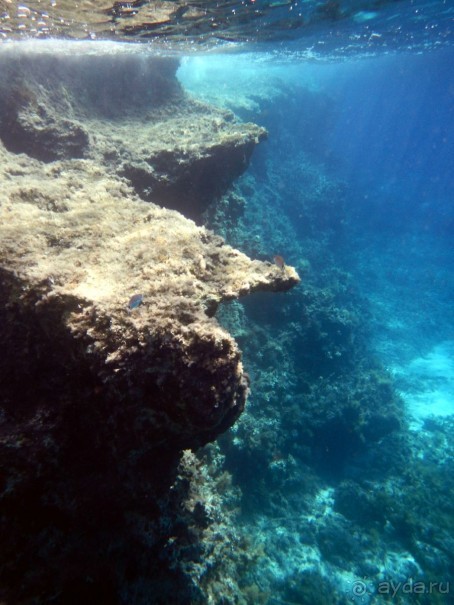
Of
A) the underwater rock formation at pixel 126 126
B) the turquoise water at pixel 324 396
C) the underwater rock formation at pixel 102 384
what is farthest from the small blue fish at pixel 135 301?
the underwater rock formation at pixel 126 126

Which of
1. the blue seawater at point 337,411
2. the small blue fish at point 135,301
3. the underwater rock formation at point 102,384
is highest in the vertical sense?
the small blue fish at point 135,301

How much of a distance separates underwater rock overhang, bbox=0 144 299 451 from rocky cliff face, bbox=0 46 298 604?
0.05 feet

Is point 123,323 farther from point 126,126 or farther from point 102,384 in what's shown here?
point 126,126

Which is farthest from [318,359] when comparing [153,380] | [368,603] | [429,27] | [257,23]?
[429,27]

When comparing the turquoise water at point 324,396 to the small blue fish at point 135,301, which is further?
the turquoise water at point 324,396

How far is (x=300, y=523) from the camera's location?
35.6 ft

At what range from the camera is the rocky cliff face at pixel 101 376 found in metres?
3.27

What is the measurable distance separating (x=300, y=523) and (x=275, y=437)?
260 cm

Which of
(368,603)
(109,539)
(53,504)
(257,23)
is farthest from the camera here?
(257,23)

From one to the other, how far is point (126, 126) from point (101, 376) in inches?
388

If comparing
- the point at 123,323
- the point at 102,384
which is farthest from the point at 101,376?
the point at 123,323

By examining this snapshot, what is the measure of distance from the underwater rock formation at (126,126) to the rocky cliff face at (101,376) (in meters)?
3.24

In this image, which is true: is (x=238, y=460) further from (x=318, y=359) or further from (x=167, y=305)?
(x=167, y=305)

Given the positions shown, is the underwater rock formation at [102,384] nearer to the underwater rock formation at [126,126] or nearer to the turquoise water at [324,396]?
the turquoise water at [324,396]
